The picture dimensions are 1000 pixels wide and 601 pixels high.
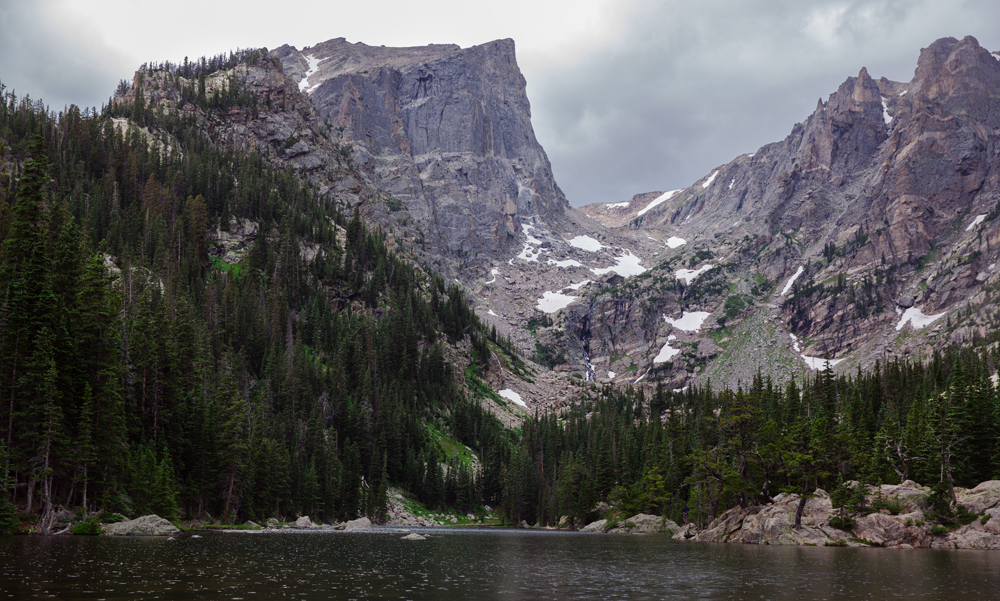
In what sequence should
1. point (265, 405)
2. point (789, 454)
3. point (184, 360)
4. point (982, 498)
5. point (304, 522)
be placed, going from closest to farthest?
point (982, 498), point (789, 454), point (184, 360), point (304, 522), point (265, 405)

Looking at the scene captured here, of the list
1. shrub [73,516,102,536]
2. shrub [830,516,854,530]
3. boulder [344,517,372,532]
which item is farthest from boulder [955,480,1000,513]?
shrub [73,516,102,536]

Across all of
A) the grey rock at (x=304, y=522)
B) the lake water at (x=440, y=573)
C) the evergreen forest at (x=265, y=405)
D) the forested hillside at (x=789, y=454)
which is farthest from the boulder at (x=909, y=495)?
the grey rock at (x=304, y=522)

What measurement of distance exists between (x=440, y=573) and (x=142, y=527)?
3606 centimetres

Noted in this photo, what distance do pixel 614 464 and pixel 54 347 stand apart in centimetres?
10846

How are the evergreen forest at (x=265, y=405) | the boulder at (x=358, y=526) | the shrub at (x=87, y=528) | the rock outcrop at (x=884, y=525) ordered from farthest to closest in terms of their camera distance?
1. the boulder at (x=358, y=526)
2. the rock outcrop at (x=884, y=525)
3. the evergreen forest at (x=265, y=405)
4. the shrub at (x=87, y=528)

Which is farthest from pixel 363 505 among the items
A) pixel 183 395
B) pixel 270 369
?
pixel 183 395

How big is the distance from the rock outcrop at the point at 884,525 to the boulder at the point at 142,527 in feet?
215

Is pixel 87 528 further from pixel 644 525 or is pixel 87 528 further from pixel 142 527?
pixel 644 525

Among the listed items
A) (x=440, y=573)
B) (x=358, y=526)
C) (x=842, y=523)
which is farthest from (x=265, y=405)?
(x=842, y=523)

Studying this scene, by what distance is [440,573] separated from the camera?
133 feet

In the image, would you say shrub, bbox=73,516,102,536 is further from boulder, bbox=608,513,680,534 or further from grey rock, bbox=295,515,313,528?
boulder, bbox=608,513,680,534

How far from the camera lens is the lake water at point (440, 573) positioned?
29.1m

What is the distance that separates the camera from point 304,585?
3177 cm

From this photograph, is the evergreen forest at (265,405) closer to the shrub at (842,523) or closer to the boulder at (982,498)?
the boulder at (982,498)
